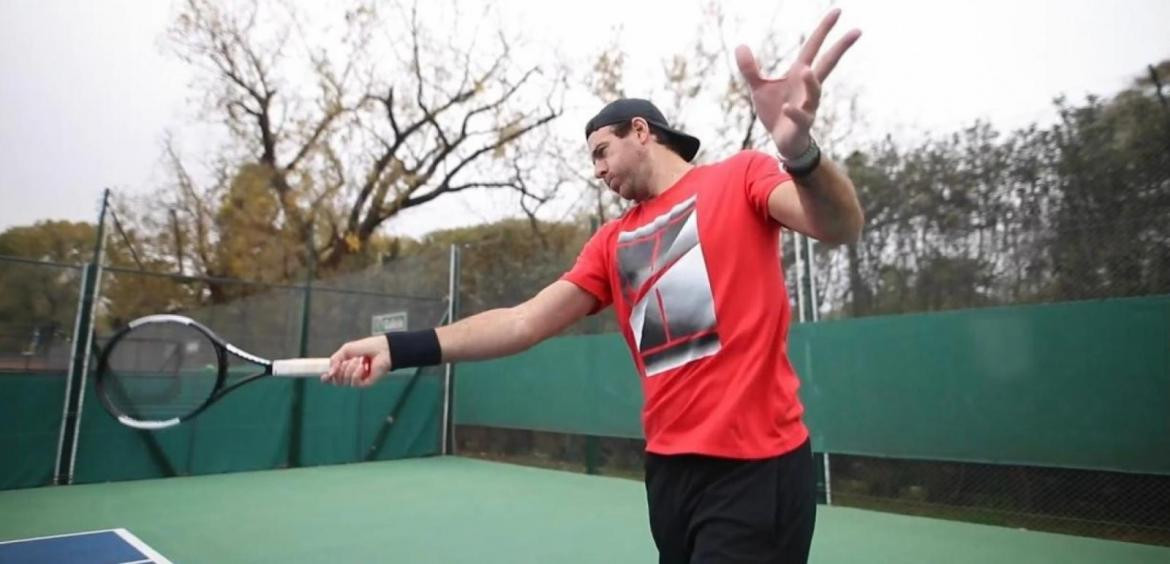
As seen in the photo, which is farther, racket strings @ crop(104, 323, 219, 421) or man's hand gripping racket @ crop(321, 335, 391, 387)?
racket strings @ crop(104, 323, 219, 421)

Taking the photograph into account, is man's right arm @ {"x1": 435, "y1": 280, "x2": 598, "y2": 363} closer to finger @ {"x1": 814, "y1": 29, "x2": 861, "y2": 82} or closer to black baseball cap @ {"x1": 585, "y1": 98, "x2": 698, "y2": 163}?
black baseball cap @ {"x1": 585, "y1": 98, "x2": 698, "y2": 163}

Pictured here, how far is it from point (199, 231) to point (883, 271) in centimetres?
1330

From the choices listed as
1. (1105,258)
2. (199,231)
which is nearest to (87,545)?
(1105,258)

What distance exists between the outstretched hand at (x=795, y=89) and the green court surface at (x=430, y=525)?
3.41 m

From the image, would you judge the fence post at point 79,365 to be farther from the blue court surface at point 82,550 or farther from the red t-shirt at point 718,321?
the red t-shirt at point 718,321

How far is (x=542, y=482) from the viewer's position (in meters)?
7.29

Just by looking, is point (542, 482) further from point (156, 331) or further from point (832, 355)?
point (156, 331)

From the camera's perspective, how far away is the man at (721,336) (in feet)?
3.94

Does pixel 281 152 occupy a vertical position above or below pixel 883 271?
above

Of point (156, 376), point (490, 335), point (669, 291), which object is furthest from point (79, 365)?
point (669, 291)

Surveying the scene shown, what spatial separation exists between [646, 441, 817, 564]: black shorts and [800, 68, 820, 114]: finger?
0.64 metres

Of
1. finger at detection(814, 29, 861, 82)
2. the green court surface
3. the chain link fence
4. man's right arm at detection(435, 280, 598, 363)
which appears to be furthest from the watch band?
the chain link fence

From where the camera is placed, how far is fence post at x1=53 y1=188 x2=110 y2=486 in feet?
22.2

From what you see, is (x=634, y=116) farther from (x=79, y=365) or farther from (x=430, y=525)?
(x=79, y=365)
